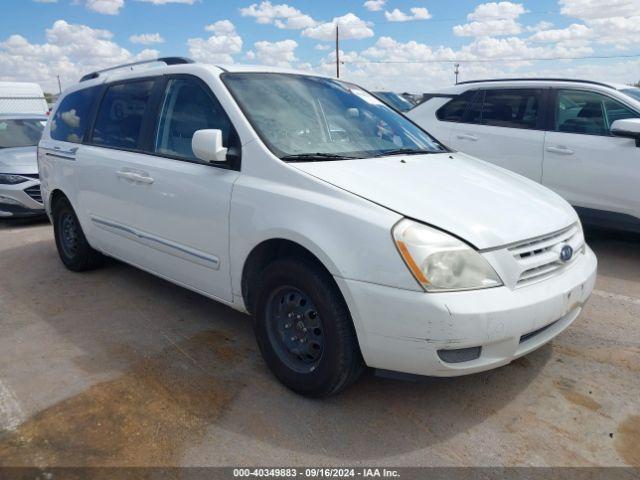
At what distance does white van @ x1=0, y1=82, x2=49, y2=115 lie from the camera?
1149 centimetres

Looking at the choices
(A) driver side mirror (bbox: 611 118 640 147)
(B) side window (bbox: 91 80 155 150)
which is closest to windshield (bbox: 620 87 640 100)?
(A) driver side mirror (bbox: 611 118 640 147)

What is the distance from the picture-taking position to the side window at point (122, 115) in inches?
161

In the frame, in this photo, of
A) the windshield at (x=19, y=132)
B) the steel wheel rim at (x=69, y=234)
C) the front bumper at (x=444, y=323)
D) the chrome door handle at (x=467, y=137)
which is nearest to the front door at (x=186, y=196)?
the front bumper at (x=444, y=323)

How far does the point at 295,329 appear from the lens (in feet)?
9.59

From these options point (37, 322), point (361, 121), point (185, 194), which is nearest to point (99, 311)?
point (37, 322)

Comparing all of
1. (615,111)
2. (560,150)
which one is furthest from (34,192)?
(615,111)

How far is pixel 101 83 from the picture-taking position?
4754 mm

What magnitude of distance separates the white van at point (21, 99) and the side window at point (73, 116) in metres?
7.14

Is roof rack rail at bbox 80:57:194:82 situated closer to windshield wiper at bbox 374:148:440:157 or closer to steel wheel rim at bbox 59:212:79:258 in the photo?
steel wheel rim at bbox 59:212:79:258

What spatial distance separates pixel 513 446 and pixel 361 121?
2187 millimetres

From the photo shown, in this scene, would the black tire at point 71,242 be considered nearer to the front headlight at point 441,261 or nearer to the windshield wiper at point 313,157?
the windshield wiper at point 313,157

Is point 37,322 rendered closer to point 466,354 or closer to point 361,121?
point 361,121

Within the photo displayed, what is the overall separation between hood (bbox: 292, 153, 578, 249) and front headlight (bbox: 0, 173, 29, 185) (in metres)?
6.19

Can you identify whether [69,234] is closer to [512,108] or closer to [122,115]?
[122,115]
